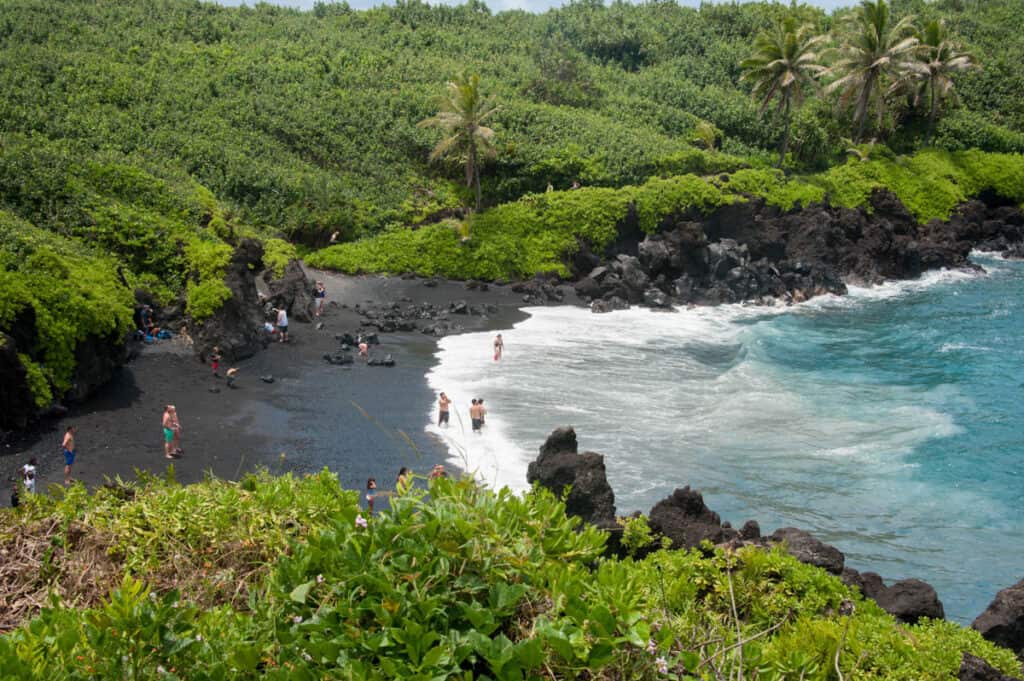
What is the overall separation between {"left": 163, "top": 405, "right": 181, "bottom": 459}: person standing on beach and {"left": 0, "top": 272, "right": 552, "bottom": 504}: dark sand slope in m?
0.22

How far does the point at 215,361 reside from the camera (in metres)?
25.3

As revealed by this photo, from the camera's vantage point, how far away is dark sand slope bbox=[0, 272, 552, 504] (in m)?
19.1

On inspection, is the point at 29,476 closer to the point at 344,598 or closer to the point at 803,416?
the point at 344,598

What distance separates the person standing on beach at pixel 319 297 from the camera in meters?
33.4

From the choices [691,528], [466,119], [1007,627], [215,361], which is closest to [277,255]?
[215,361]

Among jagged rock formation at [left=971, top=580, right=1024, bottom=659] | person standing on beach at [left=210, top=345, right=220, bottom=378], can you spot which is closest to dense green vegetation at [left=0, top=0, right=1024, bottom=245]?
person standing on beach at [left=210, top=345, right=220, bottom=378]

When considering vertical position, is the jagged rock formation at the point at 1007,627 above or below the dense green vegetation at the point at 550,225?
below

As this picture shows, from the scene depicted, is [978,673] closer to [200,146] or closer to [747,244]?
[747,244]

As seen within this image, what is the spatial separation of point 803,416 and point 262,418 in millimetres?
15837

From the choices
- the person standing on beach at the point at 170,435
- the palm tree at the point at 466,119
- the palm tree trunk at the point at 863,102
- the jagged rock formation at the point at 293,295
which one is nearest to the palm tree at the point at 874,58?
the palm tree trunk at the point at 863,102

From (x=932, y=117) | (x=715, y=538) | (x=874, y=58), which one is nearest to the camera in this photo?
(x=715, y=538)

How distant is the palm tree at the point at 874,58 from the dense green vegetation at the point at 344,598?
165 feet

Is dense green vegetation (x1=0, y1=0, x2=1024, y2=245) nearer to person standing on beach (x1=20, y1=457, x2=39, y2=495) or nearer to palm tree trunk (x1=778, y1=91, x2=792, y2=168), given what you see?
palm tree trunk (x1=778, y1=91, x2=792, y2=168)

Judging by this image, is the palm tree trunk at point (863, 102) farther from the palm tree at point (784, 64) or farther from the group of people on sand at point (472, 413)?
the group of people on sand at point (472, 413)
